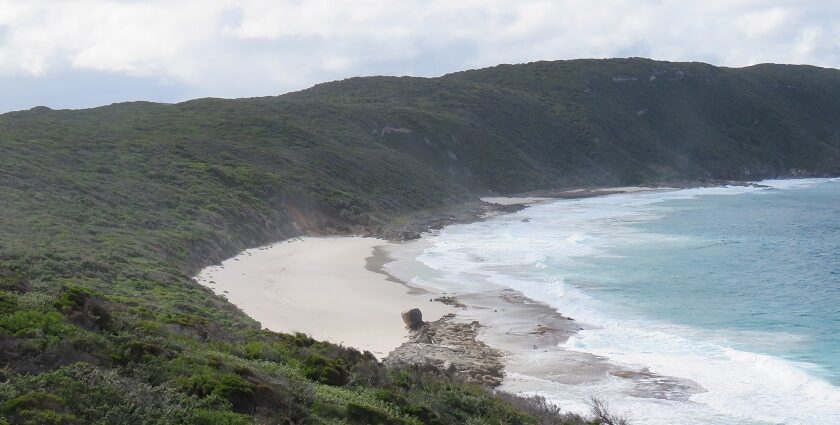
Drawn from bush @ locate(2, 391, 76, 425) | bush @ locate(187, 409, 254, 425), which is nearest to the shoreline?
bush @ locate(187, 409, 254, 425)

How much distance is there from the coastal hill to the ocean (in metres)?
4.44

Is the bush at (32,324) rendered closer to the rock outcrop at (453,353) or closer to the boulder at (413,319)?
the rock outcrop at (453,353)

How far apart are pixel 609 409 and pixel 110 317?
839 cm

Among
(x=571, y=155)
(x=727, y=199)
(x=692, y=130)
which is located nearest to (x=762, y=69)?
(x=692, y=130)

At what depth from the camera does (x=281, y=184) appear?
4419cm

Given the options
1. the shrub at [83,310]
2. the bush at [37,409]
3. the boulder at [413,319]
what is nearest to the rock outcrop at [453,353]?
the boulder at [413,319]

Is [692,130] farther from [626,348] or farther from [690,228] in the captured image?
[626,348]

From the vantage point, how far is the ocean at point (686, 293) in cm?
1506

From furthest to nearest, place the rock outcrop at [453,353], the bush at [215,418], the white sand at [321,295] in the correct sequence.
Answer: the white sand at [321,295] < the rock outcrop at [453,353] < the bush at [215,418]

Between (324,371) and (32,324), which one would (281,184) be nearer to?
(324,371)

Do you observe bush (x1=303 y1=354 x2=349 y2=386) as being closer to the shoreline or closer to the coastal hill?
the coastal hill

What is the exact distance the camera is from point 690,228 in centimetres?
4606

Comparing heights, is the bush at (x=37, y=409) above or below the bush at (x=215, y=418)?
above

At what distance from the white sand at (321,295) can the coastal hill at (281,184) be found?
1.39 metres
